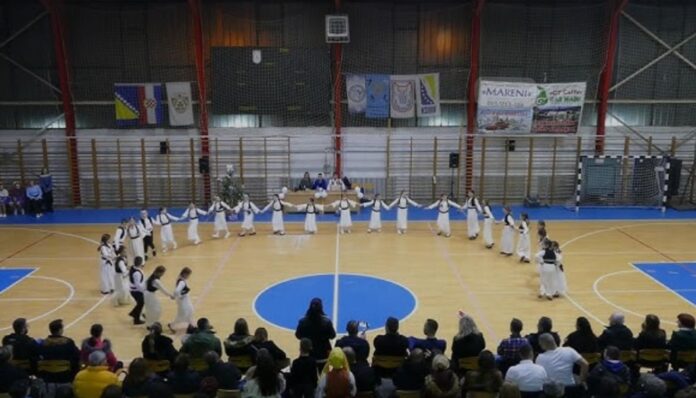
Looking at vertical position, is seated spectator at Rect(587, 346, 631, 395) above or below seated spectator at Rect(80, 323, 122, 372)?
above

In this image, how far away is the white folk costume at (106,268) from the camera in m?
15.5

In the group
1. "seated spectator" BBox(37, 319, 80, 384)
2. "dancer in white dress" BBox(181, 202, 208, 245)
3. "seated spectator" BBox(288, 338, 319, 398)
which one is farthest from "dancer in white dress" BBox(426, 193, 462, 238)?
"seated spectator" BBox(37, 319, 80, 384)

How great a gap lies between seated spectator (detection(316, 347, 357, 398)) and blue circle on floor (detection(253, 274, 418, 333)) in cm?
561

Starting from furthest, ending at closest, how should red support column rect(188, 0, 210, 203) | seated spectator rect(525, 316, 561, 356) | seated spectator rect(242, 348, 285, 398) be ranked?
red support column rect(188, 0, 210, 203) → seated spectator rect(525, 316, 561, 356) → seated spectator rect(242, 348, 285, 398)

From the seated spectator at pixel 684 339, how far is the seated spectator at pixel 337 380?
189 inches

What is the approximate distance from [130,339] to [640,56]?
24624 mm

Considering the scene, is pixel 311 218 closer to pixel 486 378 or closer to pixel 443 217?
pixel 443 217

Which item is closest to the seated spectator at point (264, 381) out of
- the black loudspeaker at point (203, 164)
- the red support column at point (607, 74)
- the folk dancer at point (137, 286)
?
the folk dancer at point (137, 286)

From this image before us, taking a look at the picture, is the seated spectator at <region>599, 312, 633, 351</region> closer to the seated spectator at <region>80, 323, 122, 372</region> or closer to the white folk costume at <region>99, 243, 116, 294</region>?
the seated spectator at <region>80, 323, 122, 372</region>

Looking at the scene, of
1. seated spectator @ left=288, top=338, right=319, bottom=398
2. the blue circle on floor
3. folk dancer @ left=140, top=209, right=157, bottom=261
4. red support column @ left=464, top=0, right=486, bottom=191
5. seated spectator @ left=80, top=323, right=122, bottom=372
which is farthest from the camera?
red support column @ left=464, top=0, right=486, bottom=191

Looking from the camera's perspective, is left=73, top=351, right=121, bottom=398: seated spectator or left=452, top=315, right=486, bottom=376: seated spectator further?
left=452, top=315, right=486, bottom=376: seated spectator

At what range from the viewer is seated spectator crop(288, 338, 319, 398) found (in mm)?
7969

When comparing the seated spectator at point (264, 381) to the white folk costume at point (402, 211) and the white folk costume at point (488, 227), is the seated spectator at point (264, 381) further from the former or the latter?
the white folk costume at point (402, 211)

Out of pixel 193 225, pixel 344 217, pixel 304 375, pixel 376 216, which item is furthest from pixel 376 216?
→ pixel 304 375
